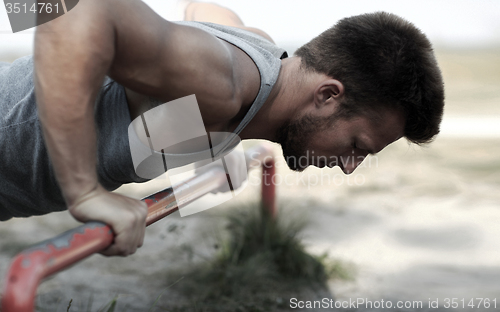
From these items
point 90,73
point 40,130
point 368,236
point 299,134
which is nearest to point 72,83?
point 90,73

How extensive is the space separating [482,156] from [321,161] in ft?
12.9

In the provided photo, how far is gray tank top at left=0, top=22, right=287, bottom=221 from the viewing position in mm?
1266

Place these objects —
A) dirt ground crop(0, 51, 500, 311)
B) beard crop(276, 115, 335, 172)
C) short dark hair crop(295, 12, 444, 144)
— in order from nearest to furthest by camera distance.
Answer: short dark hair crop(295, 12, 444, 144), beard crop(276, 115, 335, 172), dirt ground crop(0, 51, 500, 311)

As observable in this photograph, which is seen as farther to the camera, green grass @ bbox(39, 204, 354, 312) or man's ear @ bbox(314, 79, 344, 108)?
green grass @ bbox(39, 204, 354, 312)

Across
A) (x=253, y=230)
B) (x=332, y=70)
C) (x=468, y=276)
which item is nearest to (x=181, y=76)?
(x=332, y=70)

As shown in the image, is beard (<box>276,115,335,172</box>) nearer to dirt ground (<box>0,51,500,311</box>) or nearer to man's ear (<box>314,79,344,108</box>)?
man's ear (<box>314,79,344,108</box>)

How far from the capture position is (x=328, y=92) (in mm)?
1475

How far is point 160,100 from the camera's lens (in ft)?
3.70

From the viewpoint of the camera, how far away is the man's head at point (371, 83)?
4.62 feet

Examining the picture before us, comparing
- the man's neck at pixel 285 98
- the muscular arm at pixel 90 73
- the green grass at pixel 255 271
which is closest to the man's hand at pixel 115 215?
the muscular arm at pixel 90 73

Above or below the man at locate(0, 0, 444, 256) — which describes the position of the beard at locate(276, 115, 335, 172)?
below

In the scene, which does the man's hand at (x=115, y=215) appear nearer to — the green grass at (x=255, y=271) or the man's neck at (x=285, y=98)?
the man's neck at (x=285, y=98)

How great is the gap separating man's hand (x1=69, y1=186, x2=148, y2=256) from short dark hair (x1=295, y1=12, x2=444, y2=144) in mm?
841

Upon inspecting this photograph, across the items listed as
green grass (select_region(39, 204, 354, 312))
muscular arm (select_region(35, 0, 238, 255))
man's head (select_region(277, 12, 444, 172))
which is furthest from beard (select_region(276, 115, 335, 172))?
green grass (select_region(39, 204, 354, 312))
